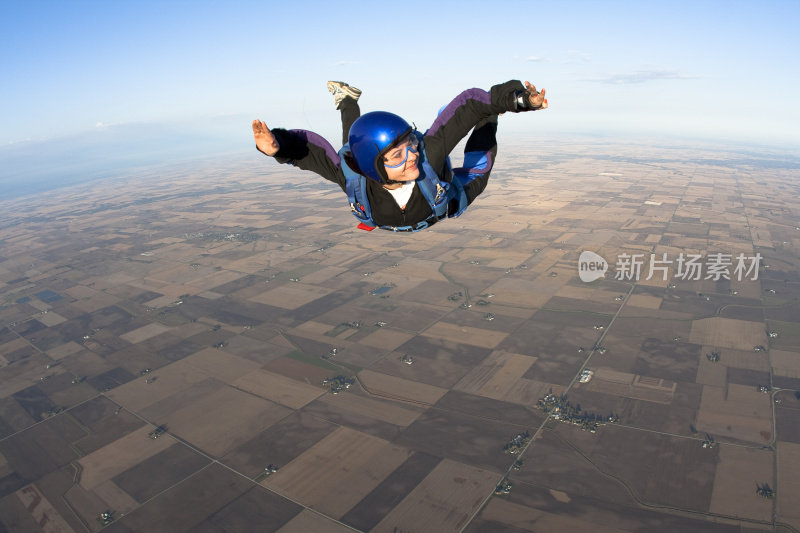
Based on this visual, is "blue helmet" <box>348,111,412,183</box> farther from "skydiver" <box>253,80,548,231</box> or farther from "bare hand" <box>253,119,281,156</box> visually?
"bare hand" <box>253,119,281,156</box>

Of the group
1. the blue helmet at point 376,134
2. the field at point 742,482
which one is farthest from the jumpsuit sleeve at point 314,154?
the field at point 742,482

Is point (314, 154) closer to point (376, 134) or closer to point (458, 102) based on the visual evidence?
point (376, 134)

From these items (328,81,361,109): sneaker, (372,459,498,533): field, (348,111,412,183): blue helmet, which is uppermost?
(328,81,361,109): sneaker

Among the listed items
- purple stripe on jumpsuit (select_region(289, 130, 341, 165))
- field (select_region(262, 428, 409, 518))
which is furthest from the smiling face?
field (select_region(262, 428, 409, 518))

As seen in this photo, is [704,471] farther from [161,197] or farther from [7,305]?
[161,197]

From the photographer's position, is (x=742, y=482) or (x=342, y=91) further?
(x=742, y=482)

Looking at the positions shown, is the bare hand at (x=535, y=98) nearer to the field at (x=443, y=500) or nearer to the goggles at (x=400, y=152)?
the goggles at (x=400, y=152)

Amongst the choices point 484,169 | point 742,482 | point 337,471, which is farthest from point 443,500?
point 484,169
